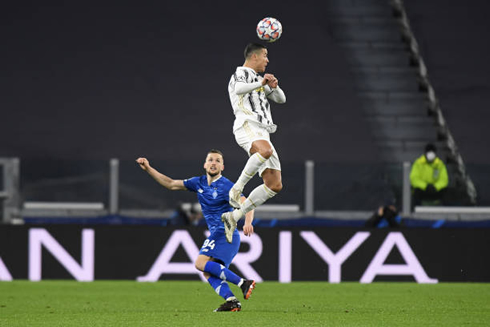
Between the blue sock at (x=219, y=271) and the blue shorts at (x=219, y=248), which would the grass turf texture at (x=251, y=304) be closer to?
the blue sock at (x=219, y=271)

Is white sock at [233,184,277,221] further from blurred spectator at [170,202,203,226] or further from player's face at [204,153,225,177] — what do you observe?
blurred spectator at [170,202,203,226]

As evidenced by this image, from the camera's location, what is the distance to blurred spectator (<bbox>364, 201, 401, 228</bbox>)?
1190 centimetres

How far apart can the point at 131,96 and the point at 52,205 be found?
3.59 m

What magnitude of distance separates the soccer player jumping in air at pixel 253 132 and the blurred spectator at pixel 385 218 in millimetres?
4242

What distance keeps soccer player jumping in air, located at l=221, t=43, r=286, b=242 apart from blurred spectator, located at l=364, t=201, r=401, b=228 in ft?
13.9

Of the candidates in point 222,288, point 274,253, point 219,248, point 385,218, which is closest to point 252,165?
point 219,248

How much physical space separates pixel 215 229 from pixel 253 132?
835mm

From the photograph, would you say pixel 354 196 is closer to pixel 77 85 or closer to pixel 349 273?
pixel 349 273

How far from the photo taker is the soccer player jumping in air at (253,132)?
7.67m

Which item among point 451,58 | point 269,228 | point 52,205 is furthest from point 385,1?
point 52,205

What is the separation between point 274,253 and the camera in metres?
11.7

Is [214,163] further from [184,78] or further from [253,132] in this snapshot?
[184,78]

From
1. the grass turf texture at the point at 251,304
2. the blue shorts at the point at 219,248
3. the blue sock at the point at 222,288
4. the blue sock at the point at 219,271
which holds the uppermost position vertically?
the blue shorts at the point at 219,248

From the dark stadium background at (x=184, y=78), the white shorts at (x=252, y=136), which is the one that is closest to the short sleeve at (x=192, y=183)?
the white shorts at (x=252, y=136)
